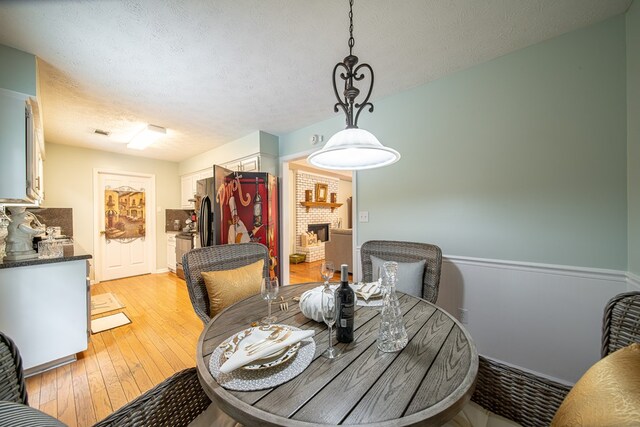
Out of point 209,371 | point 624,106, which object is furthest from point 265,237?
point 624,106

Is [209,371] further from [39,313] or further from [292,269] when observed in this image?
[292,269]

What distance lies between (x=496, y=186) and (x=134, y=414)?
2.46m

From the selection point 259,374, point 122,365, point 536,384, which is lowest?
point 122,365

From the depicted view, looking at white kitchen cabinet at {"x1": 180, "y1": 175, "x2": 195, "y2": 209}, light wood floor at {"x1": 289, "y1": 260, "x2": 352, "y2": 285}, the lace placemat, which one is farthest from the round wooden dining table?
white kitchen cabinet at {"x1": 180, "y1": 175, "x2": 195, "y2": 209}

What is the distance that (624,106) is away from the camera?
58.6 inches

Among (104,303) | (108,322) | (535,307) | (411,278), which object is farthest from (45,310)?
(535,307)

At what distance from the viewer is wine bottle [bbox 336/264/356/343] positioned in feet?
3.00

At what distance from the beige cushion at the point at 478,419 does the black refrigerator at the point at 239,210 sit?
2.50m

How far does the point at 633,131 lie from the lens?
4.68ft

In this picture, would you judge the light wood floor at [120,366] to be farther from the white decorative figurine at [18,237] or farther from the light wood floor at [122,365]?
the white decorative figurine at [18,237]

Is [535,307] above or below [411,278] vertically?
below

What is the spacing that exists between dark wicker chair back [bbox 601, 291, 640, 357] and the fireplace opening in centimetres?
579

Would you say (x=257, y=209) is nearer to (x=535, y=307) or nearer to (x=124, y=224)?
(x=535, y=307)

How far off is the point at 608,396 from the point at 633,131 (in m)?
1.77
